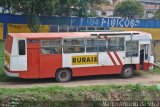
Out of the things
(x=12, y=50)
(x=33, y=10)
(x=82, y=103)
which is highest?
(x=33, y=10)

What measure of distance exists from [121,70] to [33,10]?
1304 centimetres

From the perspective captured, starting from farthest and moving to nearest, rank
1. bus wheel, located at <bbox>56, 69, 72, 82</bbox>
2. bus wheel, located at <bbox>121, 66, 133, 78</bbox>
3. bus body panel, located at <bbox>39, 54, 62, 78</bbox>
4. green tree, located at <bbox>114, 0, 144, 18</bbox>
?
green tree, located at <bbox>114, 0, 144, 18</bbox>
bus wheel, located at <bbox>121, 66, 133, 78</bbox>
bus wheel, located at <bbox>56, 69, 72, 82</bbox>
bus body panel, located at <bbox>39, 54, 62, 78</bbox>

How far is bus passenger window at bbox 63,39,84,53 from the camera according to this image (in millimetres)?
18036

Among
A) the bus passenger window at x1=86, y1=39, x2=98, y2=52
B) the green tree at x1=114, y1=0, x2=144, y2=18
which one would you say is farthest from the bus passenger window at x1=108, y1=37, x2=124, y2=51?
the green tree at x1=114, y1=0, x2=144, y2=18

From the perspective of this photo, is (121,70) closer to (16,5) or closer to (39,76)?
(39,76)

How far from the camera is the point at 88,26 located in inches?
1470

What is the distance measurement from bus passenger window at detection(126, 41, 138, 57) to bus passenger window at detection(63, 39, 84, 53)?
2.33 metres

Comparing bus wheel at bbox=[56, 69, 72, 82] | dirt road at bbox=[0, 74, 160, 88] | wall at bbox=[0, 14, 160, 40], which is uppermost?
wall at bbox=[0, 14, 160, 40]

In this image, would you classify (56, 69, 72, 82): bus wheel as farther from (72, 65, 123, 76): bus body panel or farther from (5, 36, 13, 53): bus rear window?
(5, 36, 13, 53): bus rear window

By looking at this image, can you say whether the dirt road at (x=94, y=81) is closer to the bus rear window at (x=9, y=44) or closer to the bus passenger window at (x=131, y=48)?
the bus passenger window at (x=131, y=48)

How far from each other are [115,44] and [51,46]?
3.13 m

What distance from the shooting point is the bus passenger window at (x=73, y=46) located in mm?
18036

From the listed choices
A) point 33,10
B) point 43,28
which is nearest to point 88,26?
point 43,28

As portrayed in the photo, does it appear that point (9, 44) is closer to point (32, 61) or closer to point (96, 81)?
point (32, 61)
